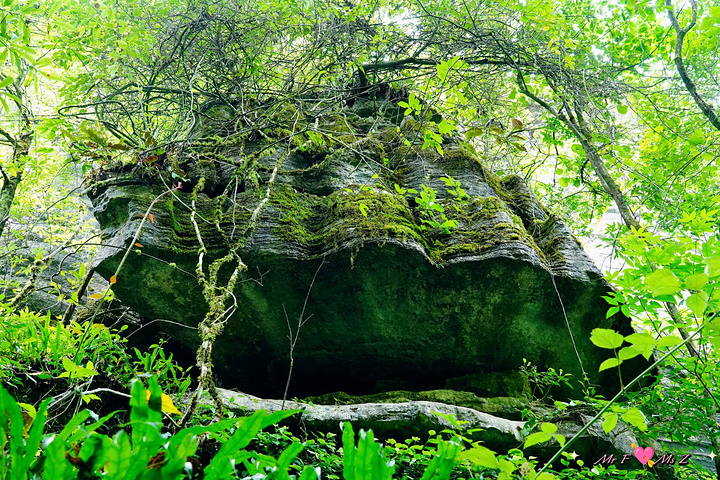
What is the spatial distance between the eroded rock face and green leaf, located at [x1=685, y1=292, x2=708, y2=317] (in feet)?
5.96

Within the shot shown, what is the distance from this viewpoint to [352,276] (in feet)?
11.0

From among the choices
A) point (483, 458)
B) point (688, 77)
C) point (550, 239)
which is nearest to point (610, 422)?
point (483, 458)

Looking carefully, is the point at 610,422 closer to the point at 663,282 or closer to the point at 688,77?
the point at 663,282

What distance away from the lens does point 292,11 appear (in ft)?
15.8

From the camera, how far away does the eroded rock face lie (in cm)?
334

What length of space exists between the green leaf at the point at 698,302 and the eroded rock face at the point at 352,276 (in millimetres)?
1817

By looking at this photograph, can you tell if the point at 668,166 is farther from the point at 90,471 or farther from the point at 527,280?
the point at 90,471

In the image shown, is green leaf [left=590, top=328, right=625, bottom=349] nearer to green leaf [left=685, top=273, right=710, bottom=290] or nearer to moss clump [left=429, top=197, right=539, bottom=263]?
green leaf [left=685, top=273, right=710, bottom=290]

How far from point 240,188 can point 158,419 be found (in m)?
3.46

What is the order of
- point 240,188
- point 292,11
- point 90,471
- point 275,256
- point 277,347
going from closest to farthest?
1. point 90,471
2. point 275,256
3. point 277,347
4. point 240,188
5. point 292,11

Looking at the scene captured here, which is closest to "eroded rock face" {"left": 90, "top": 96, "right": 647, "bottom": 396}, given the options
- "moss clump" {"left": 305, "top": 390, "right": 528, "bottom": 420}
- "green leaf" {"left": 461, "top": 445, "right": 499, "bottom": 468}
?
"moss clump" {"left": 305, "top": 390, "right": 528, "bottom": 420}

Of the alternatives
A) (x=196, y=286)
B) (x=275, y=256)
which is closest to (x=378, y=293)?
(x=275, y=256)

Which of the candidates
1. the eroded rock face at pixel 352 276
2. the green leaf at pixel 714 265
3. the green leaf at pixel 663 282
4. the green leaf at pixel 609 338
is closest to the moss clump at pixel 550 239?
the eroded rock face at pixel 352 276

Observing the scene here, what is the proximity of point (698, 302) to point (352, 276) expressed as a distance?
239 cm
